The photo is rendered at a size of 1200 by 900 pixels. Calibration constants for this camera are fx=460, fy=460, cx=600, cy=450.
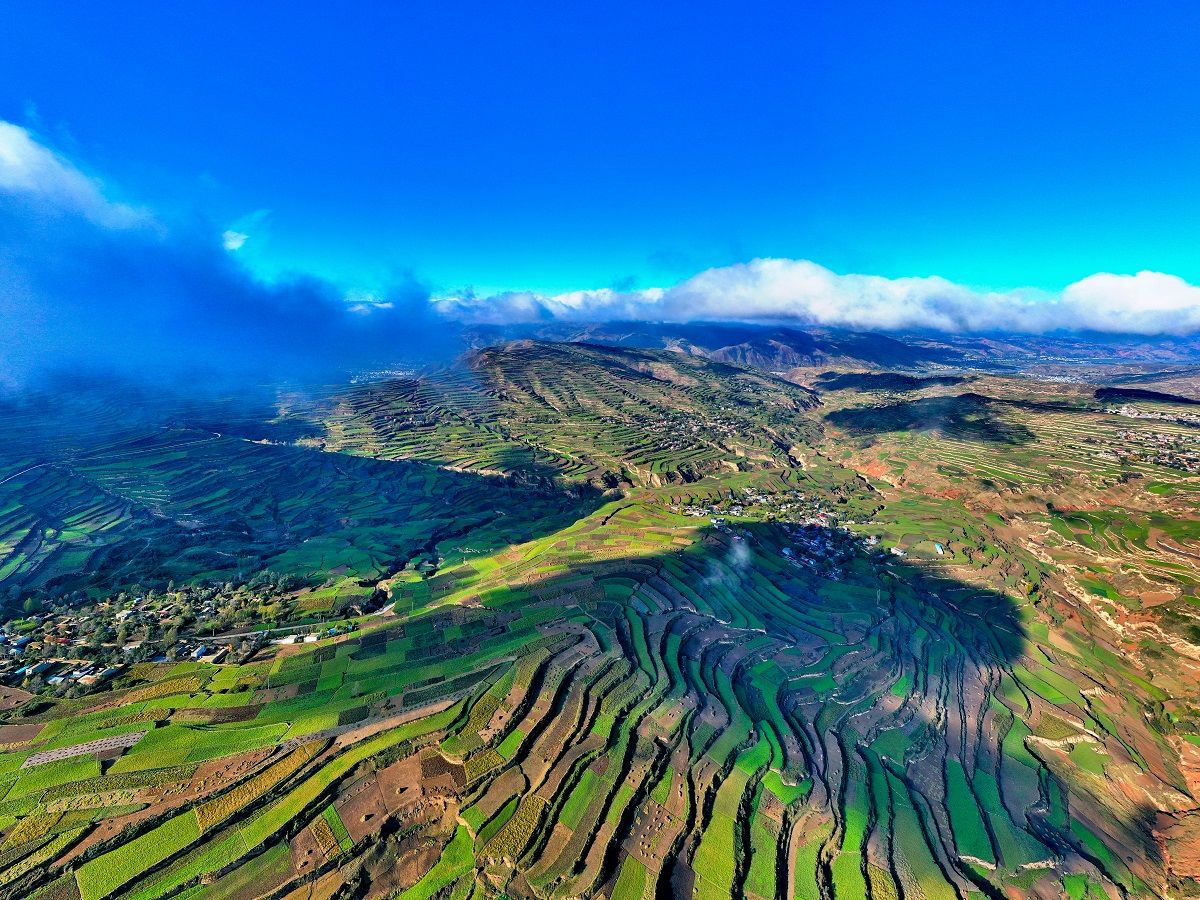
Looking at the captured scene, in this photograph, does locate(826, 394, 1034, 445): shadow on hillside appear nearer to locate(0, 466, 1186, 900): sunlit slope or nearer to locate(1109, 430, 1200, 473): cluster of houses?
locate(1109, 430, 1200, 473): cluster of houses

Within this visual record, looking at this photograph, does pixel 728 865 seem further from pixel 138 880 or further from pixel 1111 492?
pixel 1111 492

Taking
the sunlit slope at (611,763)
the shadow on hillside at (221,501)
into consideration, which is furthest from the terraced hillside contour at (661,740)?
the shadow on hillside at (221,501)

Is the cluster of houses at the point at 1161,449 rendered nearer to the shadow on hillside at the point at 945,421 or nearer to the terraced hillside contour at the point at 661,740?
the shadow on hillside at the point at 945,421

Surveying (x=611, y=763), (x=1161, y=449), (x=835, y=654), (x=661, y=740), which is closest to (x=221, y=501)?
(x=611, y=763)

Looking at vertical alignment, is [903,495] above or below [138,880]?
below

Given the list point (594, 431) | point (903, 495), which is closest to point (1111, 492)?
point (903, 495)

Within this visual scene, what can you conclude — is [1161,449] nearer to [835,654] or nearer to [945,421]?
[945,421]

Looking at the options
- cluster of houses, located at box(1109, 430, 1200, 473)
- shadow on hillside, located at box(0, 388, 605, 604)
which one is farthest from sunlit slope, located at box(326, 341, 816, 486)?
cluster of houses, located at box(1109, 430, 1200, 473)

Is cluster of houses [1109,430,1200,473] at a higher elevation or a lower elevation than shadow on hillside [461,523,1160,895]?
higher
